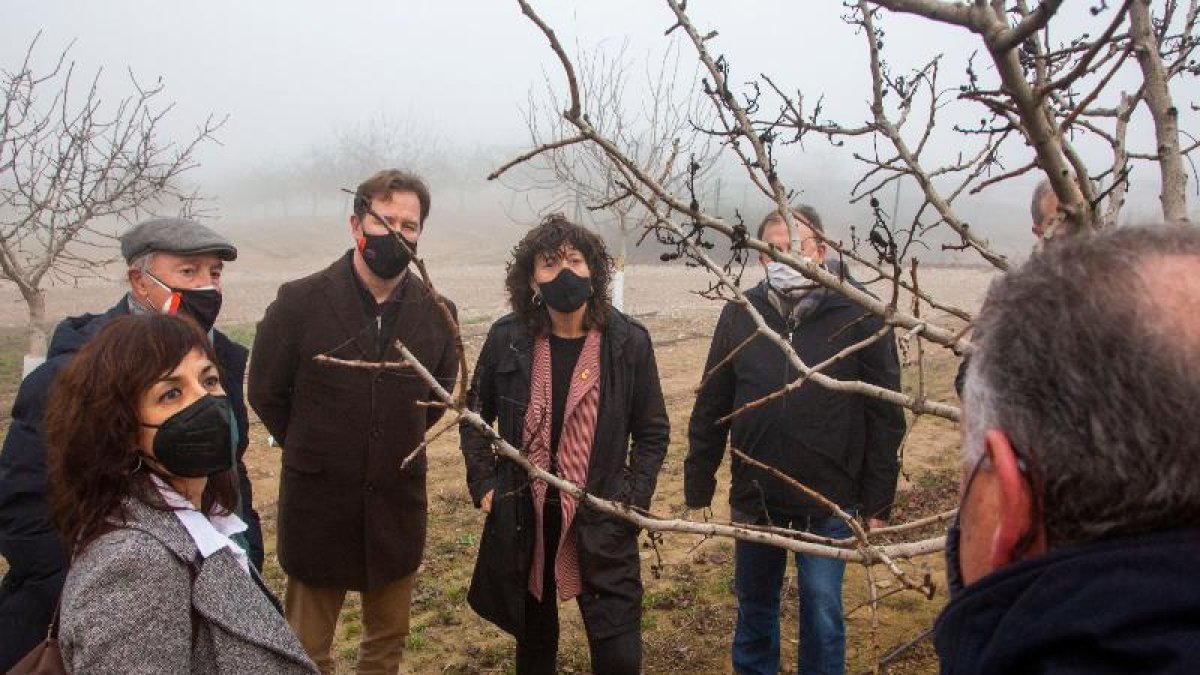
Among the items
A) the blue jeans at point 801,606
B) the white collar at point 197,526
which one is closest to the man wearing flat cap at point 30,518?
the white collar at point 197,526

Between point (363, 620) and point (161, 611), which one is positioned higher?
point (161, 611)

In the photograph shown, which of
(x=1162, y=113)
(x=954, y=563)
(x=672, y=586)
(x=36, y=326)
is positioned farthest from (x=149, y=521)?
(x=36, y=326)

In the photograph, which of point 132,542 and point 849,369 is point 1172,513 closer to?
point 132,542

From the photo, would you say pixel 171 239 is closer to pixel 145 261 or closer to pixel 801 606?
pixel 145 261

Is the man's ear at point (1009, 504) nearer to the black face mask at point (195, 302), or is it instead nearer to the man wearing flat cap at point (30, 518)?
the man wearing flat cap at point (30, 518)

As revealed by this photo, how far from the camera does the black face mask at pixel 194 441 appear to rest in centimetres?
193

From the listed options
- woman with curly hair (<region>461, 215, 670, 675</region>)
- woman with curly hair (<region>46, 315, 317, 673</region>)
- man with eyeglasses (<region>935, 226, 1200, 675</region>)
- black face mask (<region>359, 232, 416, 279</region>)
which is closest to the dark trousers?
woman with curly hair (<region>461, 215, 670, 675</region>)

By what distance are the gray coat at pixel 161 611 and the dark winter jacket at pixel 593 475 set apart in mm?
1193

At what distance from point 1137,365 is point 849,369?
2535 millimetres

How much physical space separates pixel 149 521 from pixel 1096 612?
1.82m

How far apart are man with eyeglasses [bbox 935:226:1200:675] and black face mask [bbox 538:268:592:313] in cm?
234

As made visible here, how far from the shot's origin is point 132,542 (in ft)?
5.72

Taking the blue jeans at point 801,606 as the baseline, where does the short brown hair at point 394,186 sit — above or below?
above

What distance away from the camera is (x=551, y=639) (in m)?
3.31
